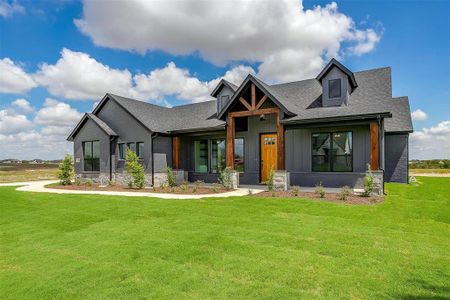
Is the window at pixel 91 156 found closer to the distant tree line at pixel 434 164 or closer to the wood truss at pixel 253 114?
the wood truss at pixel 253 114

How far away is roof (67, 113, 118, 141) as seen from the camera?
18047mm

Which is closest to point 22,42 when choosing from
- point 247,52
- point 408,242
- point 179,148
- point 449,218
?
point 179,148

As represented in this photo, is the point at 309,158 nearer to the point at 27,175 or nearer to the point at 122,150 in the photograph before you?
the point at 122,150

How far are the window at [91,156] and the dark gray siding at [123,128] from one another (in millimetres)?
1623

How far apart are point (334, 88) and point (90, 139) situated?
16.1 metres

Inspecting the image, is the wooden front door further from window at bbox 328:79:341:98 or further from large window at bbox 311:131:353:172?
window at bbox 328:79:341:98

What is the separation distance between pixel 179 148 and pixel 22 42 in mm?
10317

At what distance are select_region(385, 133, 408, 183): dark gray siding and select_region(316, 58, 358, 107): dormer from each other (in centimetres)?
473

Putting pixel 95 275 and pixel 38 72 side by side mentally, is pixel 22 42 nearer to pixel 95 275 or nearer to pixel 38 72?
pixel 38 72

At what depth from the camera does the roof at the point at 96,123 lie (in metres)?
18.0

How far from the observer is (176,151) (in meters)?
17.6

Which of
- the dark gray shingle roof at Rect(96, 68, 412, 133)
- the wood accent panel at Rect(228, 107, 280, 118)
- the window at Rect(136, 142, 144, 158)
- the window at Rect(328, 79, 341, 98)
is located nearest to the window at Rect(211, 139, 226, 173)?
the dark gray shingle roof at Rect(96, 68, 412, 133)

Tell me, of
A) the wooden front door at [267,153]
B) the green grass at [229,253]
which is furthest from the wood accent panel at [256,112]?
the green grass at [229,253]

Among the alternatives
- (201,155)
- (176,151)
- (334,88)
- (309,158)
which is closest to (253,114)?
(309,158)
